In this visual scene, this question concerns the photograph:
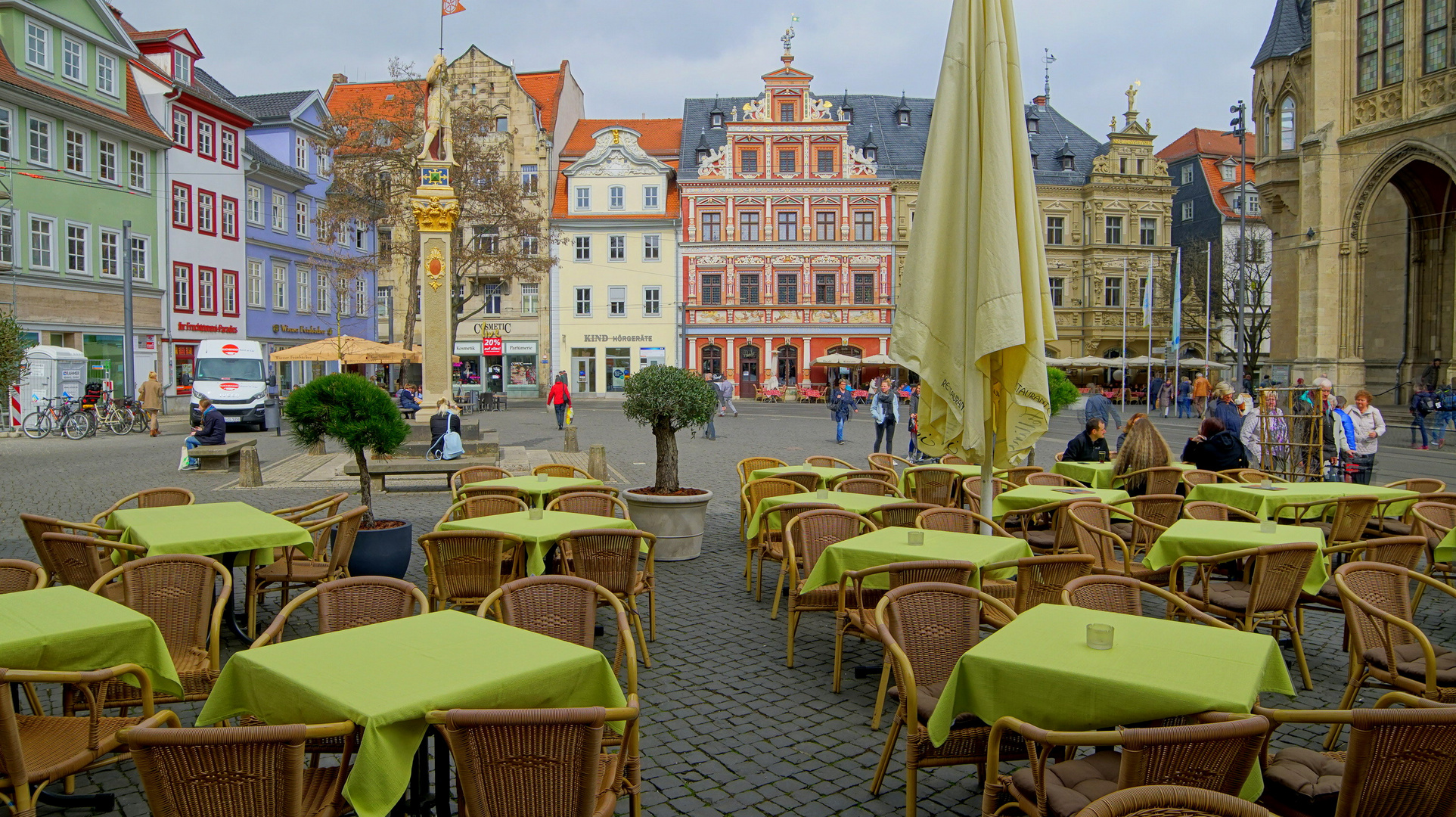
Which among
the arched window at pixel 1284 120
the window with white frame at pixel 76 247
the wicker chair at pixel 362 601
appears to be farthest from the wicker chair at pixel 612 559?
the window with white frame at pixel 76 247

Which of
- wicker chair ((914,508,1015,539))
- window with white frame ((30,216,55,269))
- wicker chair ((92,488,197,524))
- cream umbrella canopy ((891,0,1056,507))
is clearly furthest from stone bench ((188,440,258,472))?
window with white frame ((30,216,55,269))

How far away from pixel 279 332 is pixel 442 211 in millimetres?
29549

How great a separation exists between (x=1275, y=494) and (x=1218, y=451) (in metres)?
2.00

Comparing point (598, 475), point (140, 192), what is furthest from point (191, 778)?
point (140, 192)

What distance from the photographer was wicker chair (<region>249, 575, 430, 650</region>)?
4270mm

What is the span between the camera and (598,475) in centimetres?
1401

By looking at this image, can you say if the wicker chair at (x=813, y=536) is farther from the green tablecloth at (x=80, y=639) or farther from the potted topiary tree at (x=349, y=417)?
the green tablecloth at (x=80, y=639)

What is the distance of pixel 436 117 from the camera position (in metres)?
17.1

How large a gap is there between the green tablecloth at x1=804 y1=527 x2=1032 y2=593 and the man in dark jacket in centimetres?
490

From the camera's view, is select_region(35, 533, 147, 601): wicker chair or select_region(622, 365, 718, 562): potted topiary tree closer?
select_region(35, 533, 147, 601): wicker chair

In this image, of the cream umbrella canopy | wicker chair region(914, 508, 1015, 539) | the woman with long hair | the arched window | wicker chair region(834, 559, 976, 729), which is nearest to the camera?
wicker chair region(834, 559, 976, 729)

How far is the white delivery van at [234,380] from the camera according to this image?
27.5m

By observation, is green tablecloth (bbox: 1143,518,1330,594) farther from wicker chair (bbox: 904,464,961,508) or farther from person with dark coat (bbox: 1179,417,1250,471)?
person with dark coat (bbox: 1179,417,1250,471)

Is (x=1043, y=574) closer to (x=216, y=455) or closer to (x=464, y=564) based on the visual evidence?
(x=464, y=564)
